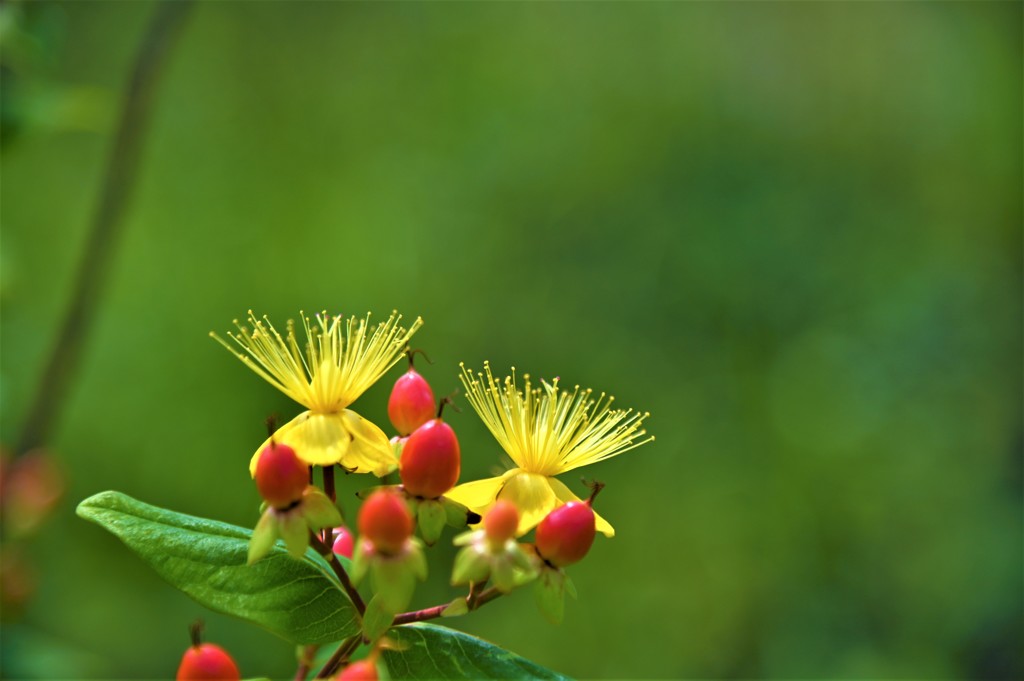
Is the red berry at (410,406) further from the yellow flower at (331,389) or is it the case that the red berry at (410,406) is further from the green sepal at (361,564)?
the green sepal at (361,564)

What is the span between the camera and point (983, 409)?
3.22 m

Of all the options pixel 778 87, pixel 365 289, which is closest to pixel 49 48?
pixel 365 289

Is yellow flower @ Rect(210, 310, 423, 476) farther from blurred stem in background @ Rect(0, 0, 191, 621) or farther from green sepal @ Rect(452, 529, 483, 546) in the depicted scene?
blurred stem in background @ Rect(0, 0, 191, 621)

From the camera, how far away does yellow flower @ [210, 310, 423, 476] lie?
0.61 metres

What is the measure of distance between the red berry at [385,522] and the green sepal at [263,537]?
55 millimetres

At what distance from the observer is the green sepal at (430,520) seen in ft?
1.91

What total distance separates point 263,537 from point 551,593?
17 centimetres

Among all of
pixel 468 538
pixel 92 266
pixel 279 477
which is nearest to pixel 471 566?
pixel 468 538

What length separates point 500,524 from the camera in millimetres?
537

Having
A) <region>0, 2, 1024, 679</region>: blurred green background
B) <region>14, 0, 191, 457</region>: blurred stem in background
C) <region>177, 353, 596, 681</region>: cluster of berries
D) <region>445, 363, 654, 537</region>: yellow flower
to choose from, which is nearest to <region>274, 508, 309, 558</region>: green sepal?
<region>177, 353, 596, 681</region>: cluster of berries

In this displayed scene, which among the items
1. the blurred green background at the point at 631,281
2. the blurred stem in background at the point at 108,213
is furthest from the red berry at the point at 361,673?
the blurred green background at the point at 631,281

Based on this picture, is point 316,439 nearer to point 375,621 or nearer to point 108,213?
point 375,621

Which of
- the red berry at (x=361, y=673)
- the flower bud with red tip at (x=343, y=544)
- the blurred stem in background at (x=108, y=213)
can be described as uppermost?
the blurred stem in background at (x=108, y=213)

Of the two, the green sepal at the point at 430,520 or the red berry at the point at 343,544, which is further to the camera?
the red berry at the point at 343,544
